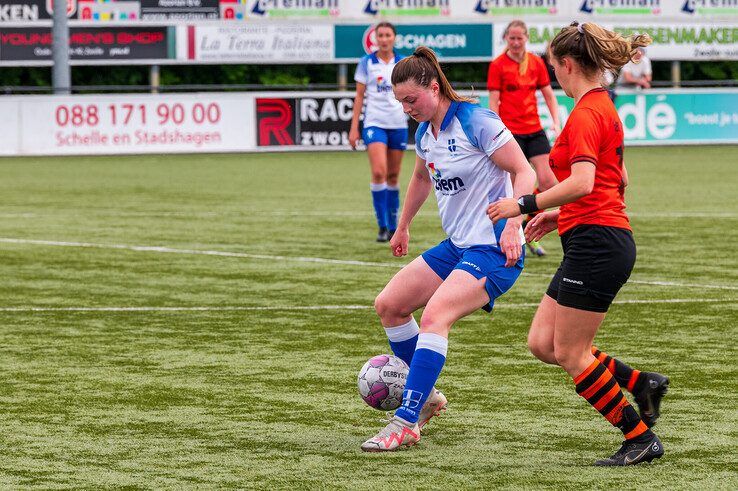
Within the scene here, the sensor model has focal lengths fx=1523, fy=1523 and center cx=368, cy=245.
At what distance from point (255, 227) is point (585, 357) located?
11.0 metres

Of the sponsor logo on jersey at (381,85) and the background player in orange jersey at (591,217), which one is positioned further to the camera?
the sponsor logo on jersey at (381,85)

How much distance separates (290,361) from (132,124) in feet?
72.1

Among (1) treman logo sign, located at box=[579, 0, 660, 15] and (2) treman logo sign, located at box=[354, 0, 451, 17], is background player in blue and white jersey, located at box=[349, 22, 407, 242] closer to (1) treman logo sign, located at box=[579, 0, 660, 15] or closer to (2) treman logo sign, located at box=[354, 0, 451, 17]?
(2) treman logo sign, located at box=[354, 0, 451, 17]

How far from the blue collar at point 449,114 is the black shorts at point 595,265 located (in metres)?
0.98

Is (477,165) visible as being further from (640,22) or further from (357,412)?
(640,22)

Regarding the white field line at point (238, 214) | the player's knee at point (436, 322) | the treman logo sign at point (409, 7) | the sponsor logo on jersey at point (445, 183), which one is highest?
the sponsor logo on jersey at point (445, 183)

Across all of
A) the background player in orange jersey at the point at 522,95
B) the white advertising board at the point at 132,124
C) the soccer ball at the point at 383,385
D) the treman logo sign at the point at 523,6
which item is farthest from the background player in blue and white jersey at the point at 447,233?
the treman logo sign at the point at 523,6

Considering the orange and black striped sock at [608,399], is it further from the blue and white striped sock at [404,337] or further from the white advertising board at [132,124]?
the white advertising board at [132,124]

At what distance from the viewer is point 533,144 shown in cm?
1367

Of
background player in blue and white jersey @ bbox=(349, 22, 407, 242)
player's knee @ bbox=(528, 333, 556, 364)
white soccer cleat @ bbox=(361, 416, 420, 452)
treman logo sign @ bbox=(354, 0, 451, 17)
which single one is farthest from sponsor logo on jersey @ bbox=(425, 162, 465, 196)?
treman logo sign @ bbox=(354, 0, 451, 17)

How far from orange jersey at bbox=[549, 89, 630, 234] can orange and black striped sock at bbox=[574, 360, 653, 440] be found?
1.97ft

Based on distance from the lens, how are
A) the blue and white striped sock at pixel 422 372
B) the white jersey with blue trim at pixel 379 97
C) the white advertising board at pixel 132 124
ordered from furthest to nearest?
1. the white advertising board at pixel 132 124
2. the white jersey with blue trim at pixel 379 97
3. the blue and white striped sock at pixel 422 372

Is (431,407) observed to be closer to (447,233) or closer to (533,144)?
(447,233)

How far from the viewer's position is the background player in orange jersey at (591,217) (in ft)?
19.3
